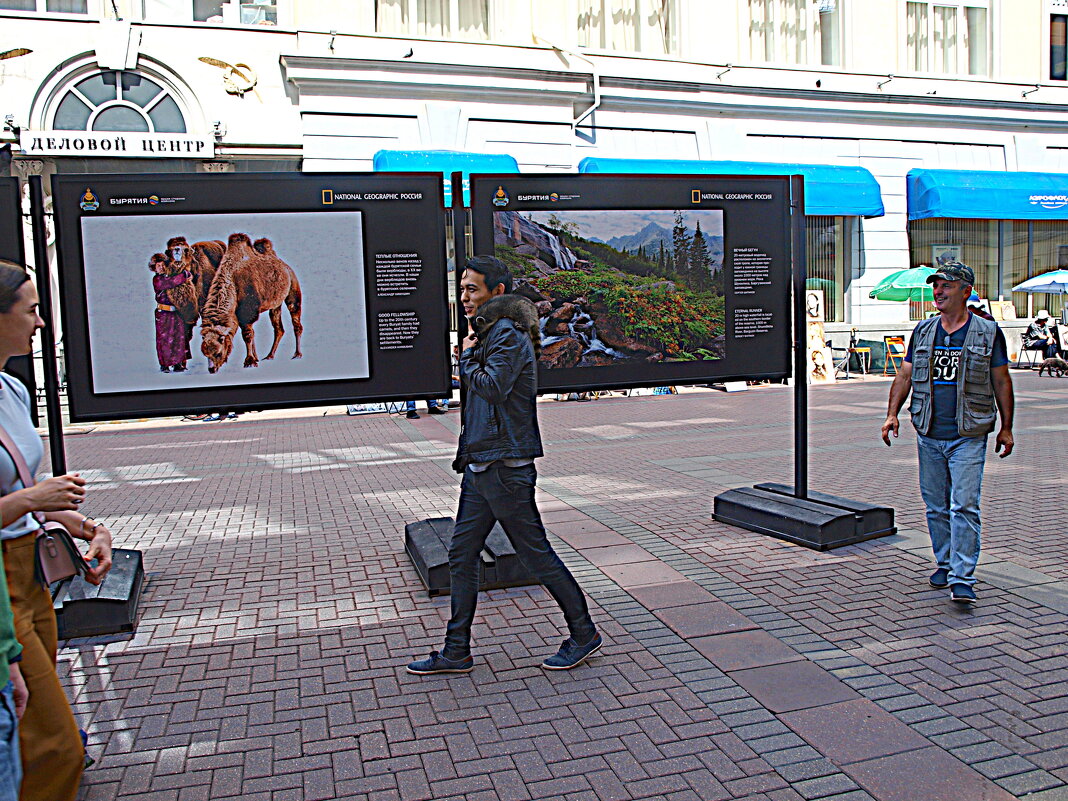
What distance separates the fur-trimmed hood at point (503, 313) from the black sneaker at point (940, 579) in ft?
9.76

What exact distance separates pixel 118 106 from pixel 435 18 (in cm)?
644

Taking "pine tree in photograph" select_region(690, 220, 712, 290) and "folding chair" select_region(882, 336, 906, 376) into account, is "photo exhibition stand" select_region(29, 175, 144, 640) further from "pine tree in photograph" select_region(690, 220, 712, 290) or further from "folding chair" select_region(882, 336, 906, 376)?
"folding chair" select_region(882, 336, 906, 376)

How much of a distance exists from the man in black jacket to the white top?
185 cm

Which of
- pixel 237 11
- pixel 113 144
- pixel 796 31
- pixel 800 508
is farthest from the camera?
pixel 796 31

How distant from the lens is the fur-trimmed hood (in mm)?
4297

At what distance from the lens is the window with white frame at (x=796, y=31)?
2180 cm

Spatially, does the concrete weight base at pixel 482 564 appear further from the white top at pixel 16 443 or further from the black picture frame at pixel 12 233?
the white top at pixel 16 443

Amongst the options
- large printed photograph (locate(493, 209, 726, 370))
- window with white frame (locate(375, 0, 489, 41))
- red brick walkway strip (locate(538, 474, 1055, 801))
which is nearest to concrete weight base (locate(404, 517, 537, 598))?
red brick walkway strip (locate(538, 474, 1055, 801))

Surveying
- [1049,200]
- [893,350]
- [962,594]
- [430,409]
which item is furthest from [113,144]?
[1049,200]

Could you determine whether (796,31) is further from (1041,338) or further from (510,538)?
(510,538)

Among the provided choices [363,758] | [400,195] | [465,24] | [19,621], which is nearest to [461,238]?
[400,195]

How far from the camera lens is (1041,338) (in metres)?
21.6

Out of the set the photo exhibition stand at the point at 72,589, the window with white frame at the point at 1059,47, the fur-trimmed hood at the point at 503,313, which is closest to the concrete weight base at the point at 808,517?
the fur-trimmed hood at the point at 503,313

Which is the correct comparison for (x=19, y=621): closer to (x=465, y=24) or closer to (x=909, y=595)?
(x=909, y=595)
